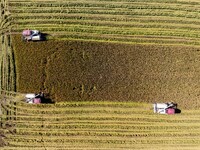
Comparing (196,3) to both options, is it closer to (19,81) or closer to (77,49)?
(77,49)

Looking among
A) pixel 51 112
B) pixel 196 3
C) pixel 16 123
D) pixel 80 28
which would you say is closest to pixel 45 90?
pixel 51 112

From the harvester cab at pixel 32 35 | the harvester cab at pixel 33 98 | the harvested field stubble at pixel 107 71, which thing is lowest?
the harvester cab at pixel 33 98

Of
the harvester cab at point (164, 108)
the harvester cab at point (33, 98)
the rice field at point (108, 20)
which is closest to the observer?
the harvester cab at point (33, 98)

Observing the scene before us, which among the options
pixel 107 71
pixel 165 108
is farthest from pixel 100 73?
pixel 165 108

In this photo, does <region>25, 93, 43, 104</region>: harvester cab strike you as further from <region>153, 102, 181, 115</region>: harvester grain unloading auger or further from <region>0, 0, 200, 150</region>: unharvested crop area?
<region>153, 102, 181, 115</region>: harvester grain unloading auger

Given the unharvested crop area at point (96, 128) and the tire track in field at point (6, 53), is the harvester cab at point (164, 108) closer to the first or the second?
the unharvested crop area at point (96, 128)

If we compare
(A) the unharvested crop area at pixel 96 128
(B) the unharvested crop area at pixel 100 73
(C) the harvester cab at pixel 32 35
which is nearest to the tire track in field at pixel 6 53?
(B) the unharvested crop area at pixel 100 73

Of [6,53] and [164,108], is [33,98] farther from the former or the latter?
[164,108]
